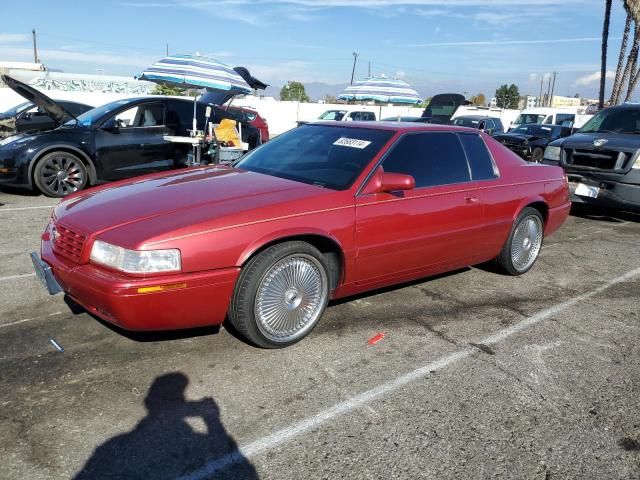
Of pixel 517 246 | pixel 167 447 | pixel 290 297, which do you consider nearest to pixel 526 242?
pixel 517 246

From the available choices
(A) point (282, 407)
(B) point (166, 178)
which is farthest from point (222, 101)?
(A) point (282, 407)

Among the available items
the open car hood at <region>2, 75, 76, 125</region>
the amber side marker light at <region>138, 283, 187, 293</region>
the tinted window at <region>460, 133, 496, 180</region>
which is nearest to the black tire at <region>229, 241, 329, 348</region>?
the amber side marker light at <region>138, 283, 187, 293</region>

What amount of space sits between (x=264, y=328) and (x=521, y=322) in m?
2.04

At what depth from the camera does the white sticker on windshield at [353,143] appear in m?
4.09

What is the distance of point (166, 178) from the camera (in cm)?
412

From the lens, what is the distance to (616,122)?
8719 millimetres

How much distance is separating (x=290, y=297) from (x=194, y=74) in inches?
291

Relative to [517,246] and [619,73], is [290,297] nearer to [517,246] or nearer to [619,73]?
[517,246]

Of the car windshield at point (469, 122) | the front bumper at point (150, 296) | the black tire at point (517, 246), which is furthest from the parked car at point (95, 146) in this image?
the car windshield at point (469, 122)

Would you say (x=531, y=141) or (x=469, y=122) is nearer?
(x=531, y=141)

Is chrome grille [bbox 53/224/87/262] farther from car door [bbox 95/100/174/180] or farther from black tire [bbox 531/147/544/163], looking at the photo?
black tire [bbox 531/147/544/163]

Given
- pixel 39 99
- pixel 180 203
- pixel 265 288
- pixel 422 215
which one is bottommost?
pixel 265 288

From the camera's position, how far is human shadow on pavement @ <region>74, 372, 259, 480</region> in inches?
91.5

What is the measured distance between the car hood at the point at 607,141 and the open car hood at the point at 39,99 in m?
7.92
